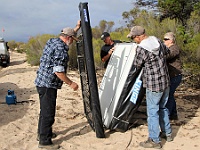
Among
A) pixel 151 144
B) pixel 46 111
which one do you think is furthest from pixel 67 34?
pixel 151 144

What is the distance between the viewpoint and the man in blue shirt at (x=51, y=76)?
154 inches

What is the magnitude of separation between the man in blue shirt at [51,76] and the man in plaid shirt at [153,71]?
3.38ft

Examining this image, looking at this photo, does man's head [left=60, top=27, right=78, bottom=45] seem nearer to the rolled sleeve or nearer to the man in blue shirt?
the man in blue shirt

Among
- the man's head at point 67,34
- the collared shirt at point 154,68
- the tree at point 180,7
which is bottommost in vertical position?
the collared shirt at point 154,68

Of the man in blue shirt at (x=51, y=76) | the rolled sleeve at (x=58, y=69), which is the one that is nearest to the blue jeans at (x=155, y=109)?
the man in blue shirt at (x=51, y=76)

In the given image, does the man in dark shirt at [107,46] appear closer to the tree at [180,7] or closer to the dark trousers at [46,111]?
the dark trousers at [46,111]

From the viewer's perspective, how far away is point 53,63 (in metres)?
3.96

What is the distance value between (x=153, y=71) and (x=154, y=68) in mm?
49

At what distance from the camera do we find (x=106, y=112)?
4820 millimetres

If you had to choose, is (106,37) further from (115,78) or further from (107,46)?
(115,78)

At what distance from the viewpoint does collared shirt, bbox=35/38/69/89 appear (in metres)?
3.90

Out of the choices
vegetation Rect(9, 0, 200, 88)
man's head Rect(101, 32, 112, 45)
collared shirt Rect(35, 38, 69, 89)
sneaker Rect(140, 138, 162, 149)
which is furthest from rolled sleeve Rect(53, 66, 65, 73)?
vegetation Rect(9, 0, 200, 88)

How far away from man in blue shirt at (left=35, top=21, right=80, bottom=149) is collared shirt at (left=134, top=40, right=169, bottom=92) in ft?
3.56

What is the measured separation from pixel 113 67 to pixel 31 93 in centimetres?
428
